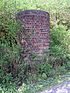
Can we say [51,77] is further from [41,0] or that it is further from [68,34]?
[41,0]

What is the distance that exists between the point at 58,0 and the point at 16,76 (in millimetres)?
4075

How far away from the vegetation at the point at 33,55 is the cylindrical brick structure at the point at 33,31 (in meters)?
0.20

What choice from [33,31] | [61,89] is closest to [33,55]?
[33,31]

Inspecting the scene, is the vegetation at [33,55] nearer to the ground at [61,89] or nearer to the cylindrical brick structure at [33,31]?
the cylindrical brick structure at [33,31]

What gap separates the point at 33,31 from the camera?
8.20 m

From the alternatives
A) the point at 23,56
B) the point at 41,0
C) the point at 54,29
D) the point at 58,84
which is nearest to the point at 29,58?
the point at 23,56

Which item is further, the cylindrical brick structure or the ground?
the cylindrical brick structure

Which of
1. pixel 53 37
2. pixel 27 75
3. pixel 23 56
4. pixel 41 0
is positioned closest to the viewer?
pixel 27 75

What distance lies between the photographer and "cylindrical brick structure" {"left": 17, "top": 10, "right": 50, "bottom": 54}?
8180mm

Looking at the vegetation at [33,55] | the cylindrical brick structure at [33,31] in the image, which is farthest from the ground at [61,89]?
the cylindrical brick structure at [33,31]

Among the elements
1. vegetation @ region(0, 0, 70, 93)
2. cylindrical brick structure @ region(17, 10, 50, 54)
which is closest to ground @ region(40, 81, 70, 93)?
vegetation @ region(0, 0, 70, 93)

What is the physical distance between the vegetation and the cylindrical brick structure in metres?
0.20

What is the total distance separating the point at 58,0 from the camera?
10438mm

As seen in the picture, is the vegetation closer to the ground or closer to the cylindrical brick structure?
the cylindrical brick structure
